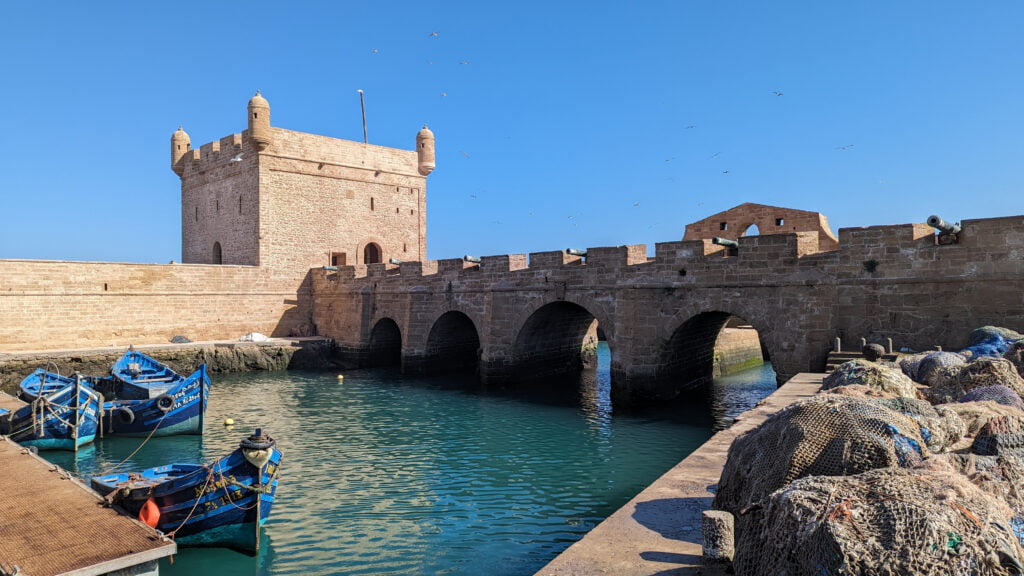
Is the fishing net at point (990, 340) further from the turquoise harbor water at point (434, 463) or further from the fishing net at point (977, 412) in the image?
the turquoise harbor water at point (434, 463)

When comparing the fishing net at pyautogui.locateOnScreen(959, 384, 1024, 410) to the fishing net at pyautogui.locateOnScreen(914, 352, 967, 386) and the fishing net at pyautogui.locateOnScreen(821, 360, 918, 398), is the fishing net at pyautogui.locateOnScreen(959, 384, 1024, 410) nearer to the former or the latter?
the fishing net at pyautogui.locateOnScreen(821, 360, 918, 398)

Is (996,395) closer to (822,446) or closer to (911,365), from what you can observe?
(911,365)

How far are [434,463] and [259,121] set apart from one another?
64.6 feet

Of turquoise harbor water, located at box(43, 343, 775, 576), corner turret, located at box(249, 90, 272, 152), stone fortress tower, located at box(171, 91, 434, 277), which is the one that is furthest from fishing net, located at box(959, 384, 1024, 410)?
corner turret, located at box(249, 90, 272, 152)

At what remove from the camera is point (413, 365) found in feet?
72.4

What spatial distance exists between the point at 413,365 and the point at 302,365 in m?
5.05

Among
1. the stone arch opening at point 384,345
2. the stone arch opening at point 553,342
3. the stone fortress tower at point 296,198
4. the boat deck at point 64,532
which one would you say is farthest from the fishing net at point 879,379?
the stone fortress tower at point 296,198

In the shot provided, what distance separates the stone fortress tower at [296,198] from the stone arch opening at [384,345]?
18.0 ft

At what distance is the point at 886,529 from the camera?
9.81 ft

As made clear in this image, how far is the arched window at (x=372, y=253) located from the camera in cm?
3070

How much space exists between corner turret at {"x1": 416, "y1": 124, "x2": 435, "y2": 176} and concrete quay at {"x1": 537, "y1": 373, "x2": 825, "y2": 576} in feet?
86.6

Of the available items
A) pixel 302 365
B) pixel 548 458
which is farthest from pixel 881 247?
pixel 302 365

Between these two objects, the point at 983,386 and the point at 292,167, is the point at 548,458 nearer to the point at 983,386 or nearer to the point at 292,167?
the point at 983,386

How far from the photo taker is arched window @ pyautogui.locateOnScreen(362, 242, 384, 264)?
30.7m
